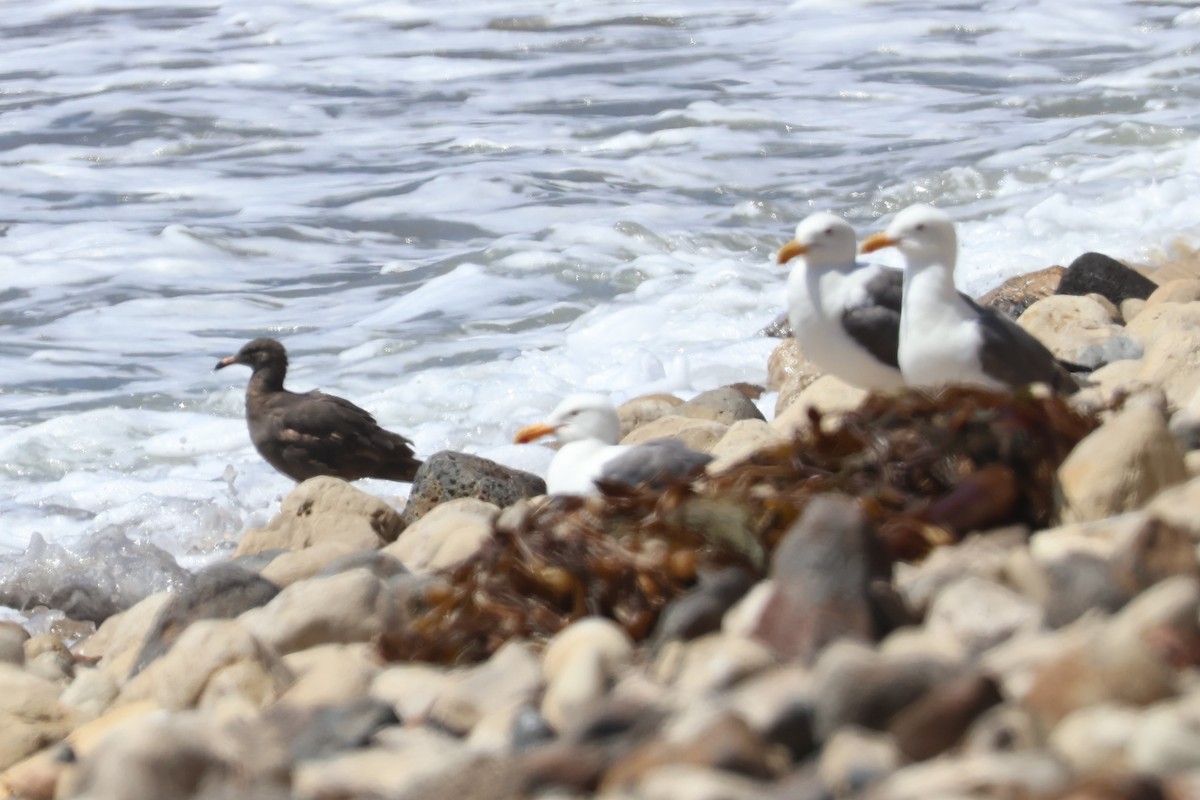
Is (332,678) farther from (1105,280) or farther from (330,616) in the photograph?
(1105,280)

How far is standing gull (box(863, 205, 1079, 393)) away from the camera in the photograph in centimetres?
495

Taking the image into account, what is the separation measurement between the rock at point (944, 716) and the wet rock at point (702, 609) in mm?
703

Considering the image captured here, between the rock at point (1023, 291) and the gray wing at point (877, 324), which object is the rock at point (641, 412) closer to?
the gray wing at point (877, 324)

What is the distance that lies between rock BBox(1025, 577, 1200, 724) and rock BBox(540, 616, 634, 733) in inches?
28.3

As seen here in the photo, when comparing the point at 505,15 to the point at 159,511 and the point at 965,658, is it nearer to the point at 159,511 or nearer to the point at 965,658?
the point at 159,511

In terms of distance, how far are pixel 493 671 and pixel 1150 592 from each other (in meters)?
1.12

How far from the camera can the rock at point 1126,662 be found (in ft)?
7.38

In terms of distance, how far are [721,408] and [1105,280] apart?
84.5 inches

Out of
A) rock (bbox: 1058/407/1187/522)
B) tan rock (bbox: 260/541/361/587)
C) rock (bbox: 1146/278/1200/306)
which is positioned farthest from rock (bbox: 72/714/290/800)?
rock (bbox: 1146/278/1200/306)

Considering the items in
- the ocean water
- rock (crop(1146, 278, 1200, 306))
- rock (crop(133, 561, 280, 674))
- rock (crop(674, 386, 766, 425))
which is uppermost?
rock (crop(133, 561, 280, 674))

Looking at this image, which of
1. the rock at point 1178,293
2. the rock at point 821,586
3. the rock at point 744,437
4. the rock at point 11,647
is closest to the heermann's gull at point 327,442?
the rock at point 744,437

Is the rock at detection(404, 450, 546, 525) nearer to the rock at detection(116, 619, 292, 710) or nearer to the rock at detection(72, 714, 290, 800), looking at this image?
the rock at detection(116, 619, 292, 710)

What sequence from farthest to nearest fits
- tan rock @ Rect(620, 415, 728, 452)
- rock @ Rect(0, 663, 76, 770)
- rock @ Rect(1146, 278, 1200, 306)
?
rock @ Rect(1146, 278, 1200, 306), tan rock @ Rect(620, 415, 728, 452), rock @ Rect(0, 663, 76, 770)

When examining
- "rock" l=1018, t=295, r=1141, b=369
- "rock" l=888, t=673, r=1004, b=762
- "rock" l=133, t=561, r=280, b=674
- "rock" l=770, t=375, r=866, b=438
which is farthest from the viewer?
"rock" l=1018, t=295, r=1141, b=369
